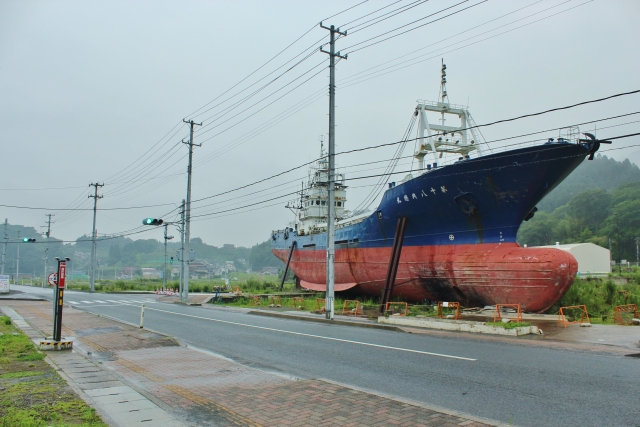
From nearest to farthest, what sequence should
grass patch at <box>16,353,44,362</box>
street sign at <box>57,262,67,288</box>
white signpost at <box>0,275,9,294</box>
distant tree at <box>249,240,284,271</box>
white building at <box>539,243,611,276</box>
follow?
grass patch at <box>16,353,44,362</box> < street sign at <box>57,262,67,288</box> < white signpost at <box>0,275,9,294</box> < white building at <box>539,243,611,276</box> < distant tree at <box>249,240,284,271</box>

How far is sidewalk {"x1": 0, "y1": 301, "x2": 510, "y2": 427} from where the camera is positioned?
17.9 feet

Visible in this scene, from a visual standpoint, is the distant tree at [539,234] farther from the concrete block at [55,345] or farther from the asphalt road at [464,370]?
the concrete block at [55,345]

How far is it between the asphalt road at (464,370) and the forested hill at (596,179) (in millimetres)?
151894

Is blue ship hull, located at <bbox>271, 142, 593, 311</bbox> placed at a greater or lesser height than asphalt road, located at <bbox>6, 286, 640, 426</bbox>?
greater

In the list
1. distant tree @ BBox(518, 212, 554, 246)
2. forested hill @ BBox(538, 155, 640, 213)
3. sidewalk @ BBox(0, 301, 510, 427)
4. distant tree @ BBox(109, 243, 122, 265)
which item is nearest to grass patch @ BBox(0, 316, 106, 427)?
sidewalk @ BBox(0, 301, 510, 427)

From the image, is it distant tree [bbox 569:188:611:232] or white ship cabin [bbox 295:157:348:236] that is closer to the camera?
white ship cabin [bbox 295:157:348:236]

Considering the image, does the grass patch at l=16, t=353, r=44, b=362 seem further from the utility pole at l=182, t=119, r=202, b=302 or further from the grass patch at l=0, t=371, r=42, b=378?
the utility pole at l=182, t=119, r=202, b=302

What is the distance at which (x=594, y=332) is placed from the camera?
12758 mm

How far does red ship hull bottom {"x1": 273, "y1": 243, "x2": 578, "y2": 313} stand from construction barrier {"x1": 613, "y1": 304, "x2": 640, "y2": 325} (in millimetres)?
1730

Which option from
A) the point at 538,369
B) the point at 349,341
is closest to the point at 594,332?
the point at 538,369

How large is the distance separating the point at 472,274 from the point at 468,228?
211 cm

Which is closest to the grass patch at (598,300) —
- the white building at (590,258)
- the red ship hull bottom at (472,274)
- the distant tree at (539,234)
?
the red ship hull bottom at (472,274)

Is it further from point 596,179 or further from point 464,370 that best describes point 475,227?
point 596,179

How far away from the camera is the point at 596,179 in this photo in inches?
6442
